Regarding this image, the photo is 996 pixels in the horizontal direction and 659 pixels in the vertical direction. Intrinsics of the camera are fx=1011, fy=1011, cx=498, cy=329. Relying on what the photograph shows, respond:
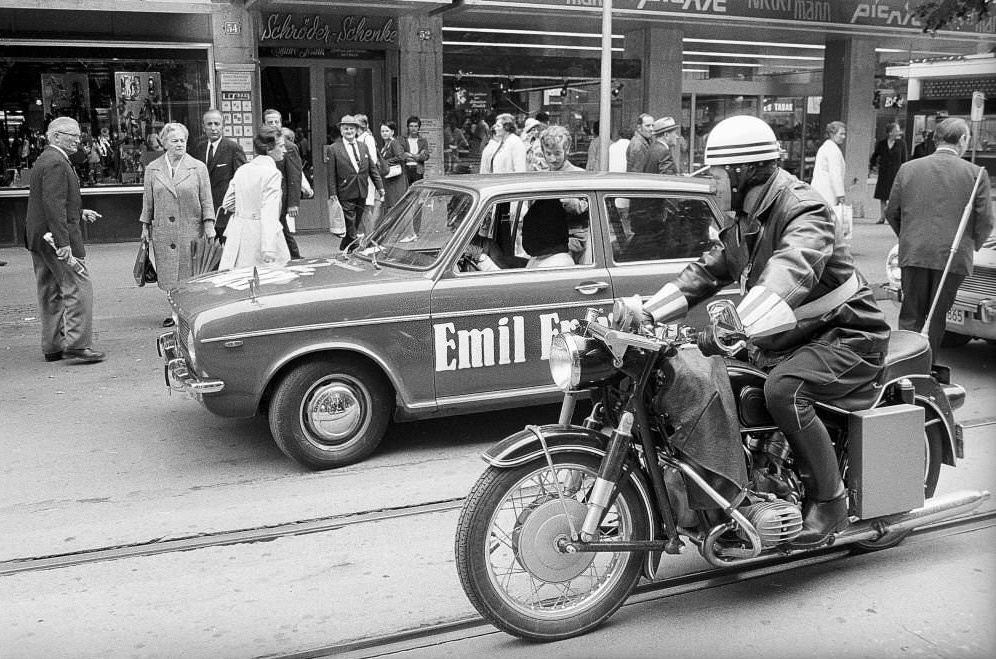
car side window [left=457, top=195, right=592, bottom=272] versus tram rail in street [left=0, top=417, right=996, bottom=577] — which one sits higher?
car side window [left=457, top=195, right=592, bottom=272]

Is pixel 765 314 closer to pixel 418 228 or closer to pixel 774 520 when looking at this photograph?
pixel 774 520

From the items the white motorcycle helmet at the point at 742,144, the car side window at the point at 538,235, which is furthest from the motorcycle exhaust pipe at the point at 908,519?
the car side window at the point at 538,235

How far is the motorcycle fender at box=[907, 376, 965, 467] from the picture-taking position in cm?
439

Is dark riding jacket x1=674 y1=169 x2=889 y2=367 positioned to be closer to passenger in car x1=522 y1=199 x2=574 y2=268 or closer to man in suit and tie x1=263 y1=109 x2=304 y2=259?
passenger in car x1=522 y1=199 x2=574 y2=268

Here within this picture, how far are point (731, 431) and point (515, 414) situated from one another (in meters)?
3.31

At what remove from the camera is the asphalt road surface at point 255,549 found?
12.7 feet

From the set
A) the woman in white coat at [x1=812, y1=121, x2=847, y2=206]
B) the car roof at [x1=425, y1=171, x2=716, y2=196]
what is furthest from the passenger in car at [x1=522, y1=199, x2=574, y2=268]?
the woman in white coat at [x1=812, y1=121, x2=847, y2=206]

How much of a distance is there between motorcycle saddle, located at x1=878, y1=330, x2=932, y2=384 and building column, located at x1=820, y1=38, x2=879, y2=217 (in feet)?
53.9

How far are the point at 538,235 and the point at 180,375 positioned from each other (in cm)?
229

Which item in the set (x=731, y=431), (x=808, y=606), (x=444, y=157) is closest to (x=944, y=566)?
(x=808, y=606)

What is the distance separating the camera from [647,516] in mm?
3805

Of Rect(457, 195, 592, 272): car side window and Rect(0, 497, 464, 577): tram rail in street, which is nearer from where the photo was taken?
Rect(0, 497, 464, 577): tram rail in street

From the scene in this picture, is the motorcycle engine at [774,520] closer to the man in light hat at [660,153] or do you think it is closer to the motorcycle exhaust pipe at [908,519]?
the motorcycle exhaust pipe at [908,519]

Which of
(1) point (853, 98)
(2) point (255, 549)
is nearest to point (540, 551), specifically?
(2) point (255, 549)
